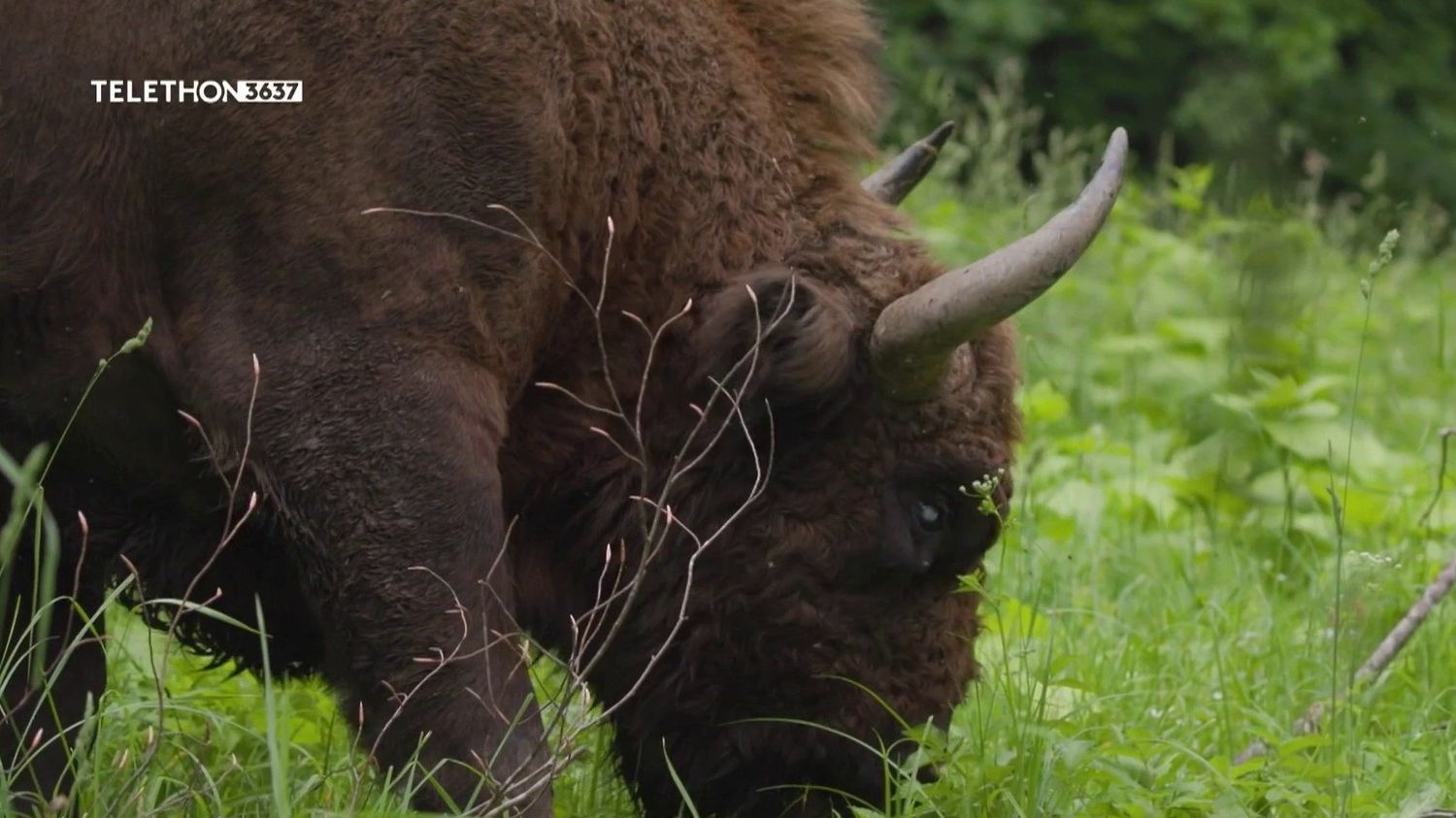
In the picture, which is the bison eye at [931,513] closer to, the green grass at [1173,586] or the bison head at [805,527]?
the bison head at [805,527]

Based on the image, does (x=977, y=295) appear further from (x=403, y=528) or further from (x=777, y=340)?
(x=403, y=528)

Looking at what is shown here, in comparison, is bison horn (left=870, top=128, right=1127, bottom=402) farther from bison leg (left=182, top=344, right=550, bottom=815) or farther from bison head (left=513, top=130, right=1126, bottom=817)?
bison leg (left=182, top=344, right=550, bottom=815)

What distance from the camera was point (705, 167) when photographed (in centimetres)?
366

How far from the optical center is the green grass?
366cm

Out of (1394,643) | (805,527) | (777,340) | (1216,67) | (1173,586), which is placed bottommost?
(1216,67)

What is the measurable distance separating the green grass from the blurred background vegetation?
17.9ft

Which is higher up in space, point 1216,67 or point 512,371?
point 512,371

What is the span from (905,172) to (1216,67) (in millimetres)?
11649

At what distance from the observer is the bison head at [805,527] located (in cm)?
368

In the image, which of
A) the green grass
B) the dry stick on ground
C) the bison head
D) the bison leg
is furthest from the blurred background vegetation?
the bison leg

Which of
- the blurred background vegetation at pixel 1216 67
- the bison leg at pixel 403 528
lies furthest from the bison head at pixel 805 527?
the blurred background vegetation at pixel 1216 67

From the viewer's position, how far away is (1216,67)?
15305 millimetres

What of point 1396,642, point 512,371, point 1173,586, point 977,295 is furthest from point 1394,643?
point 512,371

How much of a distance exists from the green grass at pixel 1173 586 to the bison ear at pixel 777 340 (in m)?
0.48
